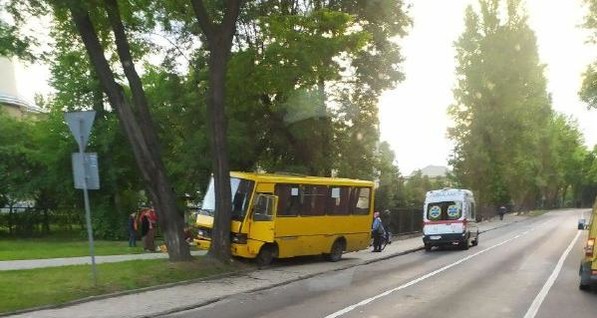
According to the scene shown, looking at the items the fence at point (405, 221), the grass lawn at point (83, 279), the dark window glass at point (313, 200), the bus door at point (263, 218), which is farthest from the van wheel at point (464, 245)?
the grass lawn at point (83, 279)

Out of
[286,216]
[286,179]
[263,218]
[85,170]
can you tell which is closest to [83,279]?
[85,170]

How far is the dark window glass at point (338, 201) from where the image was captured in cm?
2100

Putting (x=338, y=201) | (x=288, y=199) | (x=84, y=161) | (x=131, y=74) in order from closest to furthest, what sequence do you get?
1. (x=84, y=161)
2. (x=131, y=74)
3. (x=288, y=199)
4. (x=338, y=201)

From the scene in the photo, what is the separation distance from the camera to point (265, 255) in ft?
61.1

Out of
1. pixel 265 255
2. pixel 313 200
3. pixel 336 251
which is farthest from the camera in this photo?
pixel 336 251

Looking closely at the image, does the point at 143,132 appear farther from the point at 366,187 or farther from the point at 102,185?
the point at 102,185

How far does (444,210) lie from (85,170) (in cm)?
1960

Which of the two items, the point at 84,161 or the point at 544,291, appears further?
the point at 544,291

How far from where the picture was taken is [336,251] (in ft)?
70.7

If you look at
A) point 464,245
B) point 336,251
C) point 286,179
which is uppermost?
point 286,179

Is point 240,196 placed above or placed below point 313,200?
above

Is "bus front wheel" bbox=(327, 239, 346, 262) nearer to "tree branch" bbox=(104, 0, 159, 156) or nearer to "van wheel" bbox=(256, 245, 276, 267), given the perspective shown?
"van wheel" bbox=(256, 245, 276, 267)

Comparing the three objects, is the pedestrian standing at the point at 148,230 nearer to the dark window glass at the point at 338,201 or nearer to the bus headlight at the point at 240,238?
the bus headlight at the point at 240,238

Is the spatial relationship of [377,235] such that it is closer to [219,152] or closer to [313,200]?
[313,200]
